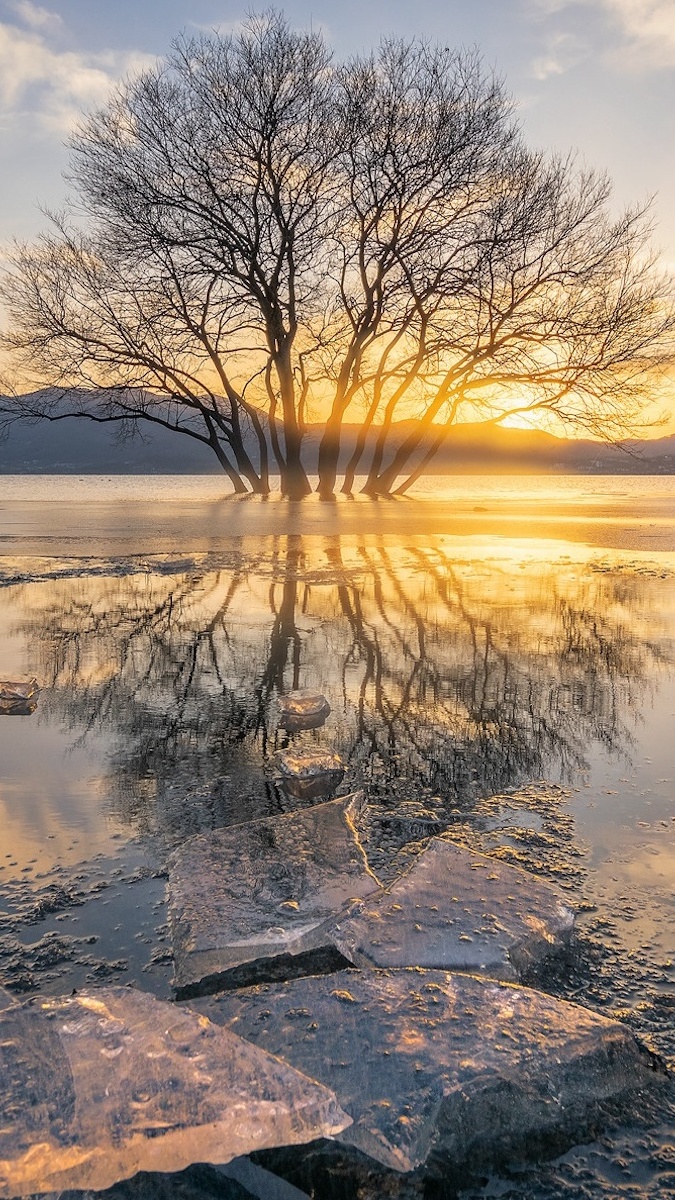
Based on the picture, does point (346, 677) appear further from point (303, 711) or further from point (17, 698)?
point (17, 698)

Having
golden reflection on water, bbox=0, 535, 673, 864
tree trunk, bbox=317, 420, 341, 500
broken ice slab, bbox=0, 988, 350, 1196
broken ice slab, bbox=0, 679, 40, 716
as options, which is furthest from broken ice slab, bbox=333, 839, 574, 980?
tree trunk, bbox=317, 420, 341, 500

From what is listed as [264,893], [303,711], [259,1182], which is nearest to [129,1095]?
[259,1182]

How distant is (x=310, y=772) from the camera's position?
2451mm

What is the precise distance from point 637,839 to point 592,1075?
86cm

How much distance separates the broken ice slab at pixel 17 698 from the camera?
123 inches

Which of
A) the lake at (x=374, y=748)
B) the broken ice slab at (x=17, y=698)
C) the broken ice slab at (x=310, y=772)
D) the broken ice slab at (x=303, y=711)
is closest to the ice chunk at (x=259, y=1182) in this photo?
the lake at (x=374, y=748)

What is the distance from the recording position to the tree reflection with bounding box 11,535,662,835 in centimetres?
251

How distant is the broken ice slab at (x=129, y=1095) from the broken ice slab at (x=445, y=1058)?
0.08m

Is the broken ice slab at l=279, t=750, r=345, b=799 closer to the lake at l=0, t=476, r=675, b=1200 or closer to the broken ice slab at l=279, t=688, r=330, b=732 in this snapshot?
the lake at l=0, t=476, r=675, b=1200

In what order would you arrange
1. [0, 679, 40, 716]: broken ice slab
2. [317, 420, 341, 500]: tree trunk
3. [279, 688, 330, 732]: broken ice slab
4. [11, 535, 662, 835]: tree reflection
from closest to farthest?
[11, 535, 662, 835]: tree reflection
[279, 688, 330, 732]: broken ice slab
[0, 679, 40, 716]: broken ice slab
[317, 420, 341, 500]: tree trunk

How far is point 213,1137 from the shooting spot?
109 centimetres

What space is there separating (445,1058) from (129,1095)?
467 mm

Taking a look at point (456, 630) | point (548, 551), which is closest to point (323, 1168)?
point (456, 630)

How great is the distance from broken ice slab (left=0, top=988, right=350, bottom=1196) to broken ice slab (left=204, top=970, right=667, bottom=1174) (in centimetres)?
8
